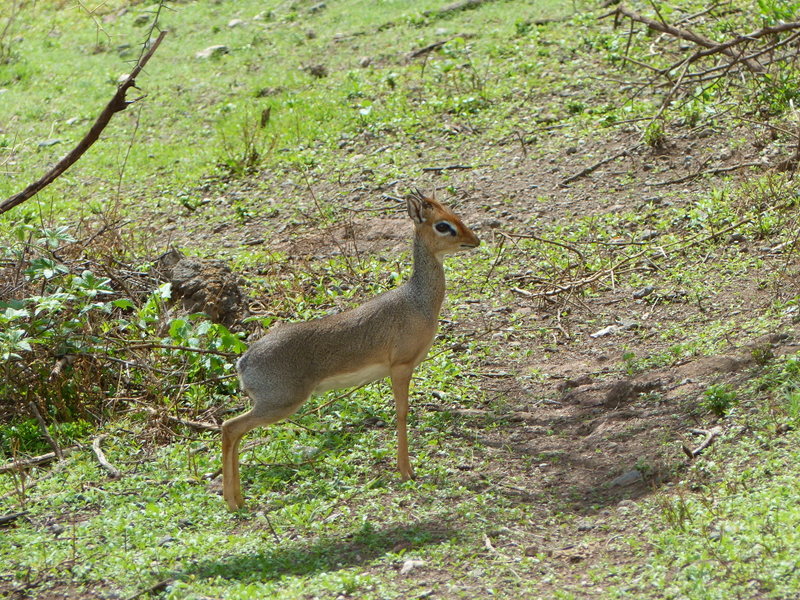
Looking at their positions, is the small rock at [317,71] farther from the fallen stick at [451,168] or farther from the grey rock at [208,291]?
the grey rock at [208,291]

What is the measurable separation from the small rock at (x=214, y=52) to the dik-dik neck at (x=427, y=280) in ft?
27.5

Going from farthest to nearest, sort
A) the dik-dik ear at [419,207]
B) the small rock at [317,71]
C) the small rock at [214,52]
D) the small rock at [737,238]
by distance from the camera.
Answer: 1. the small rock at [214,52]
2. the small rock at [317,71]
3. the small rock at [737,238]
4. the dik-dik ear at [419,207]

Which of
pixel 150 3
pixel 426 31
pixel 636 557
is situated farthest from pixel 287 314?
pixel 150 3

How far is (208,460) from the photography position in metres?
5.39

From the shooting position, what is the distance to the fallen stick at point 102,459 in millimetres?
5277

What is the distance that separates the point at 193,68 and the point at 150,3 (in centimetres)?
304

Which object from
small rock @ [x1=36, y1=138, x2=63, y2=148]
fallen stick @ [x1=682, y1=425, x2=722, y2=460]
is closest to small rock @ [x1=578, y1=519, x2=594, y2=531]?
fallen stick @ [x1=682, y1=425, x2=722, y2=460]

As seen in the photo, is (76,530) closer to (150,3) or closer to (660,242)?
(660,242)

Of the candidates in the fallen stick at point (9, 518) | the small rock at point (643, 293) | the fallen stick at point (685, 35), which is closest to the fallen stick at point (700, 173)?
the fallen stick at point (685, 35)

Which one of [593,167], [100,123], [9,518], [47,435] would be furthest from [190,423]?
[593,167]

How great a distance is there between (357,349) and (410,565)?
4.25 ft

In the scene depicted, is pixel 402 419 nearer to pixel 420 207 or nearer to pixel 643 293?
pixel 420 207

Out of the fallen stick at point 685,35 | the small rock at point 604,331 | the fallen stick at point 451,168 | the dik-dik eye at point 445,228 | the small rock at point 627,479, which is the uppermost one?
the fallen stick at point 685,35

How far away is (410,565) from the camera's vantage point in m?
4.18
